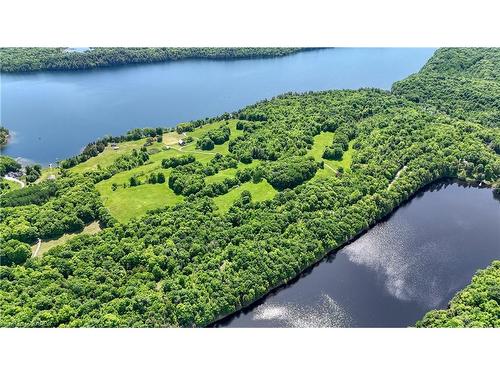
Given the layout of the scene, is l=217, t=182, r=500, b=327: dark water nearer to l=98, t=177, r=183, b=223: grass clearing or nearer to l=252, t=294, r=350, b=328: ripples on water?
l=252, t=294, r=350, b=328: ripples on water

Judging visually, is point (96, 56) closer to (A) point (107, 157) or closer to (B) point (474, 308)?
(A) point (107, 157)

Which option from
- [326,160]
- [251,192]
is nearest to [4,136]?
[251,192]

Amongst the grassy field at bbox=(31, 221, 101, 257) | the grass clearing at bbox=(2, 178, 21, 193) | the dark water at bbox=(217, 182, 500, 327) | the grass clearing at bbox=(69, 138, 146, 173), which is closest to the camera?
the dark water at bbox=(217, 182, 500, 327)

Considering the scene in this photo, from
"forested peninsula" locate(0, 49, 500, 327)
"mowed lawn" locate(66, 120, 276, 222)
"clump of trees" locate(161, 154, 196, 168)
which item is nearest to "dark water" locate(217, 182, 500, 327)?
"forested peninsula" locate(0, 49, 500, 327)

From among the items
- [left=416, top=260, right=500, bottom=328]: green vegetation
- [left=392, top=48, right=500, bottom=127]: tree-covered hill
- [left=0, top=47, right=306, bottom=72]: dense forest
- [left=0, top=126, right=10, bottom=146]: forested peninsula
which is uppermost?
[left=0, top=47, right=306, bottom=72]: dense forest

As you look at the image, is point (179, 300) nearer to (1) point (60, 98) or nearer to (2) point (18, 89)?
(1) point (60, 98)

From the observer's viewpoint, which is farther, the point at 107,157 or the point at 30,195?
the point at 107,157
